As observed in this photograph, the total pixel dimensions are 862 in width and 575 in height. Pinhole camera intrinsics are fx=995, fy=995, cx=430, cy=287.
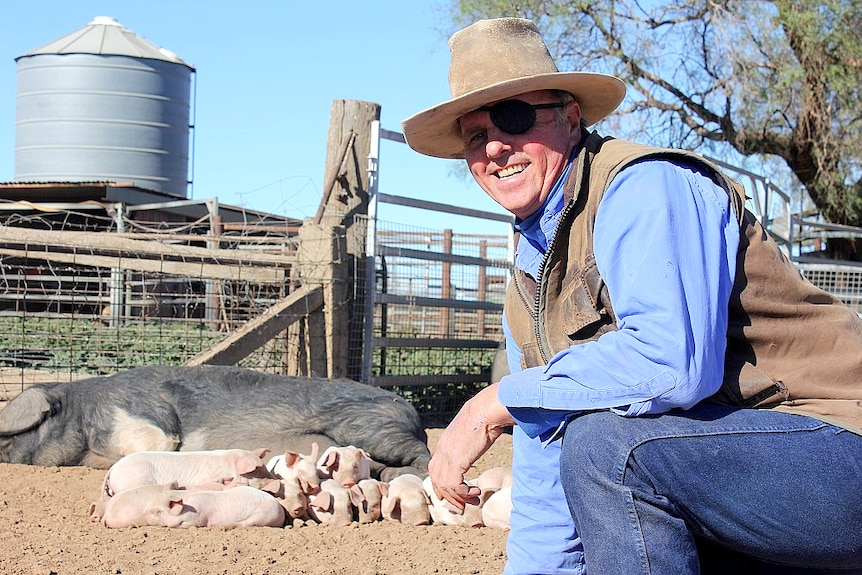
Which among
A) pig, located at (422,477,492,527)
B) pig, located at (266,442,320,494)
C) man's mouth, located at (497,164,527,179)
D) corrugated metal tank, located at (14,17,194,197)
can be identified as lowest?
pig, located at (422,477,492,527)

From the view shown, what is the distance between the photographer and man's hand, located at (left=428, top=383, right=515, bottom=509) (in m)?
2.29

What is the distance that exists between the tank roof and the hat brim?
19.2 meters

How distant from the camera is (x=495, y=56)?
8.24 feet

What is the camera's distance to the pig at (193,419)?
18.5 feet

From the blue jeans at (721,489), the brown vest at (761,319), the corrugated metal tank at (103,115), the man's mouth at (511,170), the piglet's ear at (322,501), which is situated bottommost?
the piglet's ear at (322,501)

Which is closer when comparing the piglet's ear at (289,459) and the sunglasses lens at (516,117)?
the sunglasses lens at (516,117)

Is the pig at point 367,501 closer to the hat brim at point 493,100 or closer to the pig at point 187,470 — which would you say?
the pig at point 187,470

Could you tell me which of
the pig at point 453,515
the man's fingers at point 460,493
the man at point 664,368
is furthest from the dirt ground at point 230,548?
the man at point 664,368

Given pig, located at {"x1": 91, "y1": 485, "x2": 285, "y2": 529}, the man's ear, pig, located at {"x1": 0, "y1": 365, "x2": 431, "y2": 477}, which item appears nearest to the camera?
the man's ear

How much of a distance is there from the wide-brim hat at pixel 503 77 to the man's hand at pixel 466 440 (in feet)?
2.36

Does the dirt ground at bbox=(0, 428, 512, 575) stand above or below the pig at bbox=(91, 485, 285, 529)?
below

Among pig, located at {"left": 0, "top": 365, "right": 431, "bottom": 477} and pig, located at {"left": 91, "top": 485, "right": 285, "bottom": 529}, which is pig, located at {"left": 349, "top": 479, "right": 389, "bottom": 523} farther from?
pig, located at {"left": 0, "top": 365, "right": 431, "bottom": 477}

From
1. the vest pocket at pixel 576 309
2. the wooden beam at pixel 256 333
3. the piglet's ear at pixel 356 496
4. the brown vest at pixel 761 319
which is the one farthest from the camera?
the wooden beam at pixel 256 333

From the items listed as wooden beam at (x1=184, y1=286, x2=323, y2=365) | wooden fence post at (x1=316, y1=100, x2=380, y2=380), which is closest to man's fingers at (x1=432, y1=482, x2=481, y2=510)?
wooden beam at (x1=184, y1=286, x2=323, y2=365)
